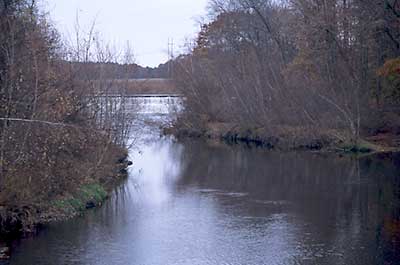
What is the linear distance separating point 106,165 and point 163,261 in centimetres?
1030

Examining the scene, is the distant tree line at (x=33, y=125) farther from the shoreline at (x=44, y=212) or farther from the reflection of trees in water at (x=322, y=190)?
the reflection of trees in water at (x=322, y=190)

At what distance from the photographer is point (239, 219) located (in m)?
17.8

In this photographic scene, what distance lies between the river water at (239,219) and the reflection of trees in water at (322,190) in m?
0.03

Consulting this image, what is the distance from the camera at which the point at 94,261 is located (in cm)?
1359

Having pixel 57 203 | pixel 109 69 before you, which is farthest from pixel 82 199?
pixel 109 69

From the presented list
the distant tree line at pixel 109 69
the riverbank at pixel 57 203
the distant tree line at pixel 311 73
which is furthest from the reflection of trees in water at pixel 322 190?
the distant tree line at pixel 109 69

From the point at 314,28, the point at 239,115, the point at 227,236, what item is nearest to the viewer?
the point at 227,236

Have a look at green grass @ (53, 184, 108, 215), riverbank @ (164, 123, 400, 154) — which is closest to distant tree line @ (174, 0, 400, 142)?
riverbank @ (164, 123, 400, 154)

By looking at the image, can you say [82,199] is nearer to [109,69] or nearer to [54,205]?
[54,205]

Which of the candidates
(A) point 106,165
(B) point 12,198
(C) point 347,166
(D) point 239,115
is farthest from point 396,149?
(B) point 12,198

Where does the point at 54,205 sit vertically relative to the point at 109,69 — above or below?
below

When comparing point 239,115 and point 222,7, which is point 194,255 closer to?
point 239,115

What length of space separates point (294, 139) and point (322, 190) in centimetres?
1394

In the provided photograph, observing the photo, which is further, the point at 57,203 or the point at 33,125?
the point at 57,203
